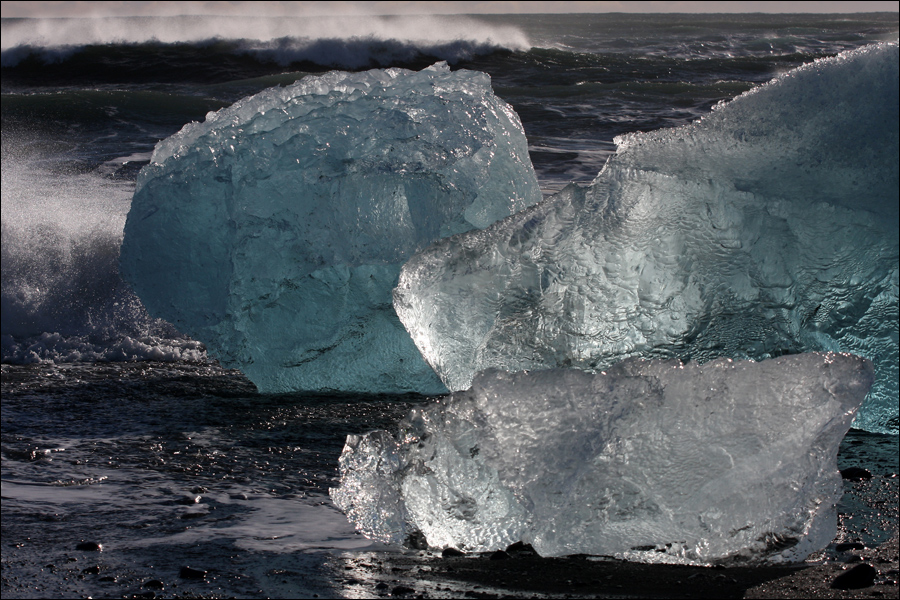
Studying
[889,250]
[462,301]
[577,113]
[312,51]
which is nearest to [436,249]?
[462,301]

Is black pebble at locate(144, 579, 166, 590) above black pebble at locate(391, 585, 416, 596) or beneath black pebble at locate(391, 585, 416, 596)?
above

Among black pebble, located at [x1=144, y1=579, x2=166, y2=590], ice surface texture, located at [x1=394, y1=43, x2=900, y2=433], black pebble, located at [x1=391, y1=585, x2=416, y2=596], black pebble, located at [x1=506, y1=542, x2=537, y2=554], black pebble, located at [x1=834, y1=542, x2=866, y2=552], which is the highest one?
ice surface texture, located at [x1=394, y1=43, x2=900, y2=433]

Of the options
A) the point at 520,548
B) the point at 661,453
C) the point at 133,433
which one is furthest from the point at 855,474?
the point at 133,433

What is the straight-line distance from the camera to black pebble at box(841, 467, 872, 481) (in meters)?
2.83

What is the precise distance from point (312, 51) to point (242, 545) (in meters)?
18.4

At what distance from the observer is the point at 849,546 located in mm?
2334

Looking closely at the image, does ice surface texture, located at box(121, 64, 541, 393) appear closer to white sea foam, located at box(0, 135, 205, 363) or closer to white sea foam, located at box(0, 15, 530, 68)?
white sea foam, located at box(0, 135, 205, 363)

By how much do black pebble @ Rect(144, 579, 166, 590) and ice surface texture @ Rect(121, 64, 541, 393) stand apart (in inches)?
68.3

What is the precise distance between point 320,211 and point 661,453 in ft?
6.33

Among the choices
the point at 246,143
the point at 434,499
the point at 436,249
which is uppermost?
the point at 246,143

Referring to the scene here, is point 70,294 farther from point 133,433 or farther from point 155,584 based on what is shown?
point 155,584

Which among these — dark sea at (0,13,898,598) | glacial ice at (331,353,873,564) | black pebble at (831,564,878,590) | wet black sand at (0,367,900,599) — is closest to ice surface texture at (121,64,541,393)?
dark sea at (0,13,898,598)

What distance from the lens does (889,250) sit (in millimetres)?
2609

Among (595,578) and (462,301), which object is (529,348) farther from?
(595,578)
